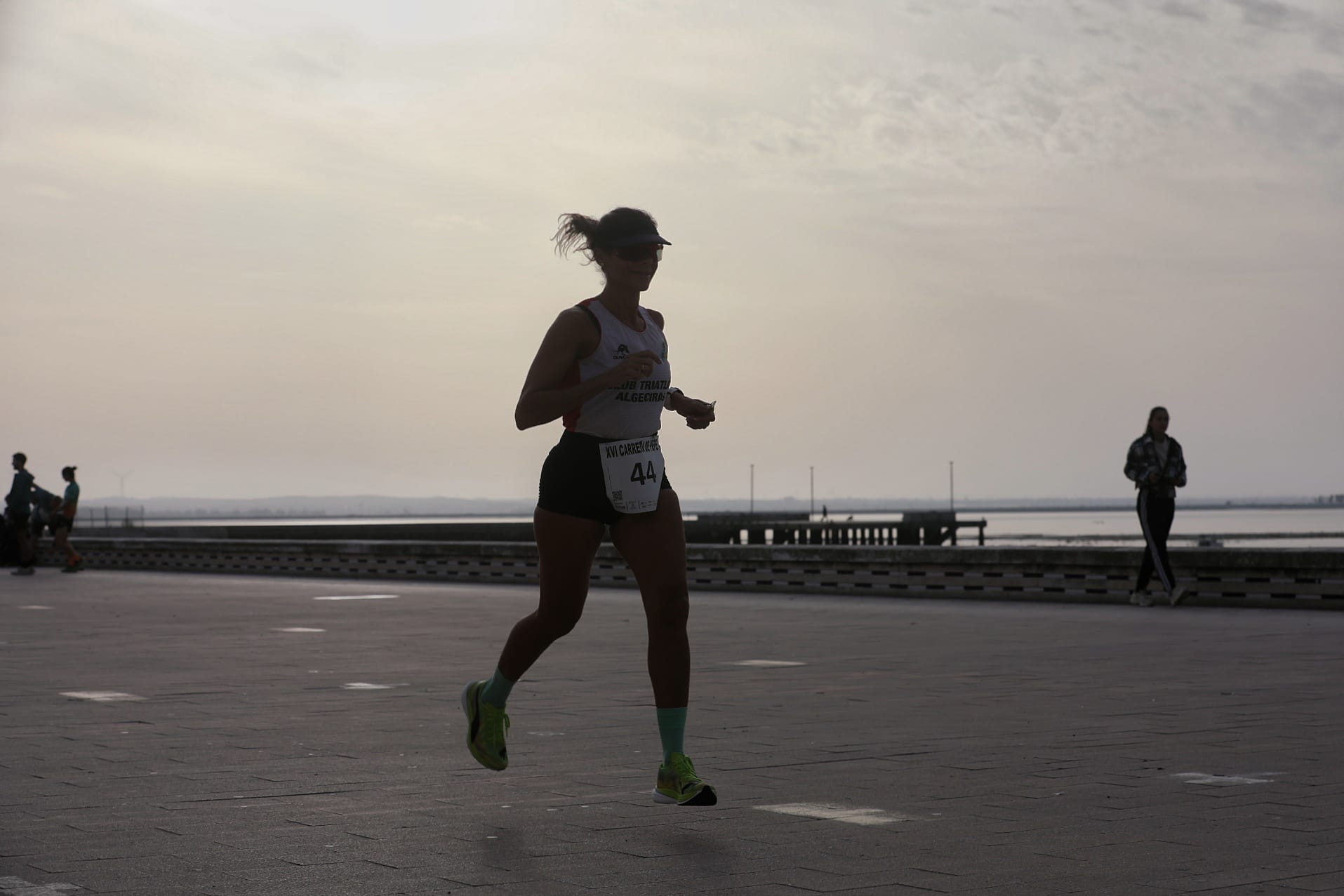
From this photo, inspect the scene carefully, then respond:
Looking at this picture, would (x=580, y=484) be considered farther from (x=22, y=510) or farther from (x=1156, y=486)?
(x=22, y=510)

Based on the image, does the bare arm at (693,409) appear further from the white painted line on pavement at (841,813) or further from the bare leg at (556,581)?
the white painted line on pavement at (841,813)

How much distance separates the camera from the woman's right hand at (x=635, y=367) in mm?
5520

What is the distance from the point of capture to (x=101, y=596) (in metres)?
20.2

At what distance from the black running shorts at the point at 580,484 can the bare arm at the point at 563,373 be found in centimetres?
14

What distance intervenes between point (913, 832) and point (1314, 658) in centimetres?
637

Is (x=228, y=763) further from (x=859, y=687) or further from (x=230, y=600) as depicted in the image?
(x=230, y=600)

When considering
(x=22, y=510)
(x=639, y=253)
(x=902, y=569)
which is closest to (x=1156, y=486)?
(x=902, y=569)

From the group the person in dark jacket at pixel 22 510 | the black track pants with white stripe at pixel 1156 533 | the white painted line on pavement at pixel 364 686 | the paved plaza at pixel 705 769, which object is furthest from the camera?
the person in dark jacket at pixel 22 510

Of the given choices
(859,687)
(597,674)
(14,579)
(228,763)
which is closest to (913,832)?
(228,763)

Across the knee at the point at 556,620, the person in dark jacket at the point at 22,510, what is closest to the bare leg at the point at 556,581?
the knee at the point at 556,620

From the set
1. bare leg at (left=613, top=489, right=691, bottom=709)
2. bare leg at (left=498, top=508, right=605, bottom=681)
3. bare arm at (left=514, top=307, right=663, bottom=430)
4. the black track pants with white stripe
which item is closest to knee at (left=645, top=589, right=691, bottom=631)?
bare leg at (left=613, top=489, right=691, bottom=709)

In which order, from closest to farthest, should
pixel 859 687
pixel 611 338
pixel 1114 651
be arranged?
pixel 611 338 → pixel 859 687 → pixel 1114 651

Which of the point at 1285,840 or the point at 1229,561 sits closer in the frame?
the point at 1285,840

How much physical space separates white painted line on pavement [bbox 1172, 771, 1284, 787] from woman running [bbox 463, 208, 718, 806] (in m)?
1.65
